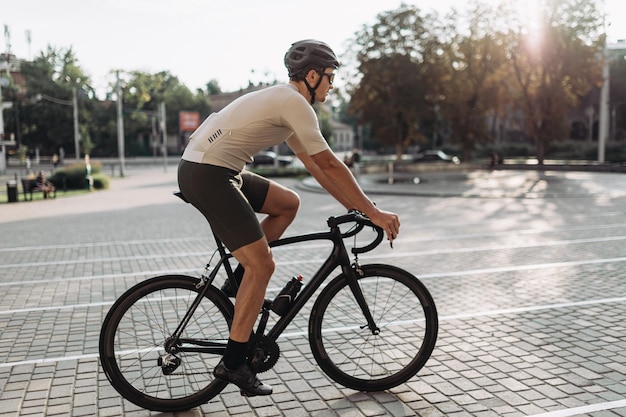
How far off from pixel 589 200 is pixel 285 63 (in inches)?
691

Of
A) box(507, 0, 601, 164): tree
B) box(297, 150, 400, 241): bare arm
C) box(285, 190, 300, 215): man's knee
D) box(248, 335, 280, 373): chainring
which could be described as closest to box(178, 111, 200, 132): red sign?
box(507, 0, 601, 164): tree

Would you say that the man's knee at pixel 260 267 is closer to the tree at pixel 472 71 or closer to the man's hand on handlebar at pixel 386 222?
the man's hand on handlebar at pixel 386 222

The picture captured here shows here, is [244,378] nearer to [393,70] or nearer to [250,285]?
[250,285]

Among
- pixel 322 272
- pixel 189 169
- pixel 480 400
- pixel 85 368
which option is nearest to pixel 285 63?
pixel 189 169

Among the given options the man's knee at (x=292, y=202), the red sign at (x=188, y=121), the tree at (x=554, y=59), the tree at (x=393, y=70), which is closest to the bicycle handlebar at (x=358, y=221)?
the man's knee at (x=292, y=202)

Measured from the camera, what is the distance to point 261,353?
353 centimetres

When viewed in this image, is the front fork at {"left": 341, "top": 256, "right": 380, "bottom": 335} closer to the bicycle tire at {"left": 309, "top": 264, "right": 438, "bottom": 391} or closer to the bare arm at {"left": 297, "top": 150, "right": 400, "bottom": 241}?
the bicycle tire at {"left": 309, "top": 264, "right": 438, "bottom": 391}

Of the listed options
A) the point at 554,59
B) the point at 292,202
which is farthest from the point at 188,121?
the point at 292,202

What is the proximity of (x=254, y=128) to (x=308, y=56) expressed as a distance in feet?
1.57

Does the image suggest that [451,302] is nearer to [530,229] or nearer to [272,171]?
[530,229]

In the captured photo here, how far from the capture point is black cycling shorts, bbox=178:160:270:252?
329cm

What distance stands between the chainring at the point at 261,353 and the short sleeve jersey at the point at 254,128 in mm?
980

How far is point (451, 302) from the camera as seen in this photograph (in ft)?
20.1

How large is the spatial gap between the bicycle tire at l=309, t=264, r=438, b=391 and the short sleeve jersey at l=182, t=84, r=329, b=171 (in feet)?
3.07
